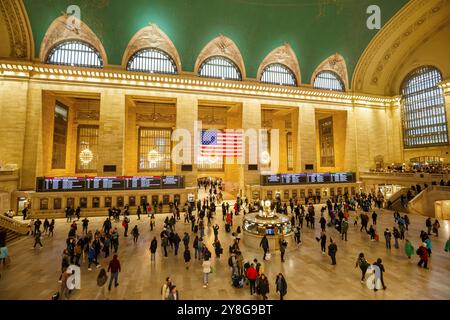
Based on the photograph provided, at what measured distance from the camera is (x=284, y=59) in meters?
22.4

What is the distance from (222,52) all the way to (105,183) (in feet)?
51.1

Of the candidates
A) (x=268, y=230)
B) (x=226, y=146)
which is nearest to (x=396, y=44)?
(x=226, y=146)

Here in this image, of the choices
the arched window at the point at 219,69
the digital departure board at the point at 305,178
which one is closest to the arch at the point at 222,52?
the arched window at the point at 219,69

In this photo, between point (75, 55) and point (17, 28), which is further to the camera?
point (75, 55)

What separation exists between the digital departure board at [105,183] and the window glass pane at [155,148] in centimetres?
783

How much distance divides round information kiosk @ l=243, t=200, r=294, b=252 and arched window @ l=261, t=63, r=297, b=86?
16.5m

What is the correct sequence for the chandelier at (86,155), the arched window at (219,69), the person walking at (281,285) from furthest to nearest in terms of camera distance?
1. the chandelier at (86,155)
2. the arched window at (219,69)
3. the person walking at (281,285)

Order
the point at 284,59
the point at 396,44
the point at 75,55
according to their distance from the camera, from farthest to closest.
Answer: the point at 396,44 < the point at 284,59 < the point at 75,55

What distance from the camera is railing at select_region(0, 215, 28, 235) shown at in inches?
414

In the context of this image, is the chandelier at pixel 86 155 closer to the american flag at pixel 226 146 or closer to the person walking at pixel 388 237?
the american flag at pixel 226 146

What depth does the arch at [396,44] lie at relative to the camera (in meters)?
19.6

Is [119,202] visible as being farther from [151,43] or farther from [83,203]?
[151,43]
